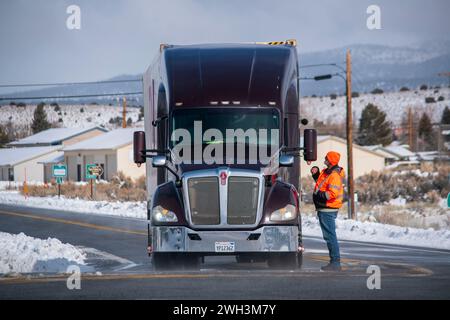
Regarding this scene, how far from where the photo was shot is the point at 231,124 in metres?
15.5

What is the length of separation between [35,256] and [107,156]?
A: 6916cm

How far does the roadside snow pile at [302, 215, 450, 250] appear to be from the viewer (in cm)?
2739

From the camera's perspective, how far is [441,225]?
126 feet

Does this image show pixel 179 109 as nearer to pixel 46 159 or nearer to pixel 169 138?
pixel 169 138

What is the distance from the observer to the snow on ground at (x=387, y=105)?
575ft

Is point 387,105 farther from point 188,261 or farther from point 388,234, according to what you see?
point 188,261

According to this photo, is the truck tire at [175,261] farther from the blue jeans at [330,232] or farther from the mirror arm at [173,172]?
the blue jeans at [330,232]

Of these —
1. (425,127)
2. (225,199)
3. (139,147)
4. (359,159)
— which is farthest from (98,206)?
(425,127)

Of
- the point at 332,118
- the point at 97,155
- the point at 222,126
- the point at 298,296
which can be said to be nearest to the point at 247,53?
the point at 222,126

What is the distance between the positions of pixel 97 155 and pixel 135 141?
242ft

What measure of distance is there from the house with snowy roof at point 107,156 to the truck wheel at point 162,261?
6928 cm

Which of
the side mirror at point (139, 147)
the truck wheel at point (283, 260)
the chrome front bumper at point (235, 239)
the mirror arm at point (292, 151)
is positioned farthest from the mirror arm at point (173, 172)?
the truck wheel at point (283, 260)

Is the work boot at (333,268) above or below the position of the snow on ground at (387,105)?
below

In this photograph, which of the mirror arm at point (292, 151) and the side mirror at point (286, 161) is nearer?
the side mirror at point (286, 161)
